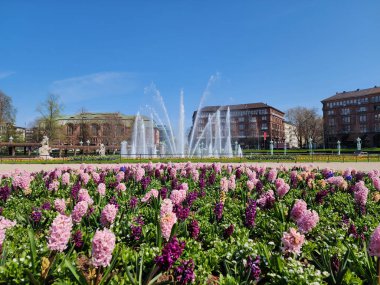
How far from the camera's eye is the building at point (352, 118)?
303 ft

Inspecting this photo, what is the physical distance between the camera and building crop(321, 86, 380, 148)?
303 feet

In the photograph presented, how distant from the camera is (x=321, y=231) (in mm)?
5082

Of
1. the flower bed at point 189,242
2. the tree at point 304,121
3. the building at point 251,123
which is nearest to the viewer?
the flower bed at point 189,242

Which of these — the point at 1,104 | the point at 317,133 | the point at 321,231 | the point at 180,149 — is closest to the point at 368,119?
the point at 317,133

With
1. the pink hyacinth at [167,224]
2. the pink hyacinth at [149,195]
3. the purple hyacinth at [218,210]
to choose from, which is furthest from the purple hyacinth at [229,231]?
the pink hyacinth at [149,195]

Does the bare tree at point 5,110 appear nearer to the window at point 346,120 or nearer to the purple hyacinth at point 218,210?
the purple hyacinth at point 218,210

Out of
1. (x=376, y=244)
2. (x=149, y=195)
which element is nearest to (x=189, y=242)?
(x=149, y=195)

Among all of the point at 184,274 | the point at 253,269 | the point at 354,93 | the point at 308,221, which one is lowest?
the point at 253,269

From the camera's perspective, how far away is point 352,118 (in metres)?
97.2

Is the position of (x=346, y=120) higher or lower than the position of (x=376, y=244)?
higher

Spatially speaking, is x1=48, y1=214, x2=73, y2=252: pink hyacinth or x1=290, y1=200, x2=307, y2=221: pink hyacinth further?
x1=290, y1=200, x2=307, y2=221: pink hyacinth

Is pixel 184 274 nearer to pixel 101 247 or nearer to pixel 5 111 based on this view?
pixel 101 247

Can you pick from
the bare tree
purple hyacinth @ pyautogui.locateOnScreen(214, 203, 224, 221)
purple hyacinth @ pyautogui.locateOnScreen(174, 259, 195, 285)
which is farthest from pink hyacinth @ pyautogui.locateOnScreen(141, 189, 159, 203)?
the bare tree

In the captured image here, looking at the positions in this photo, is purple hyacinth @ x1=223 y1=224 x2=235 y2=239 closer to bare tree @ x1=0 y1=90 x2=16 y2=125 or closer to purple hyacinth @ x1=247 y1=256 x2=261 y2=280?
purple hyacinth @ x1=247 y1=256 x2=261 y2=280
